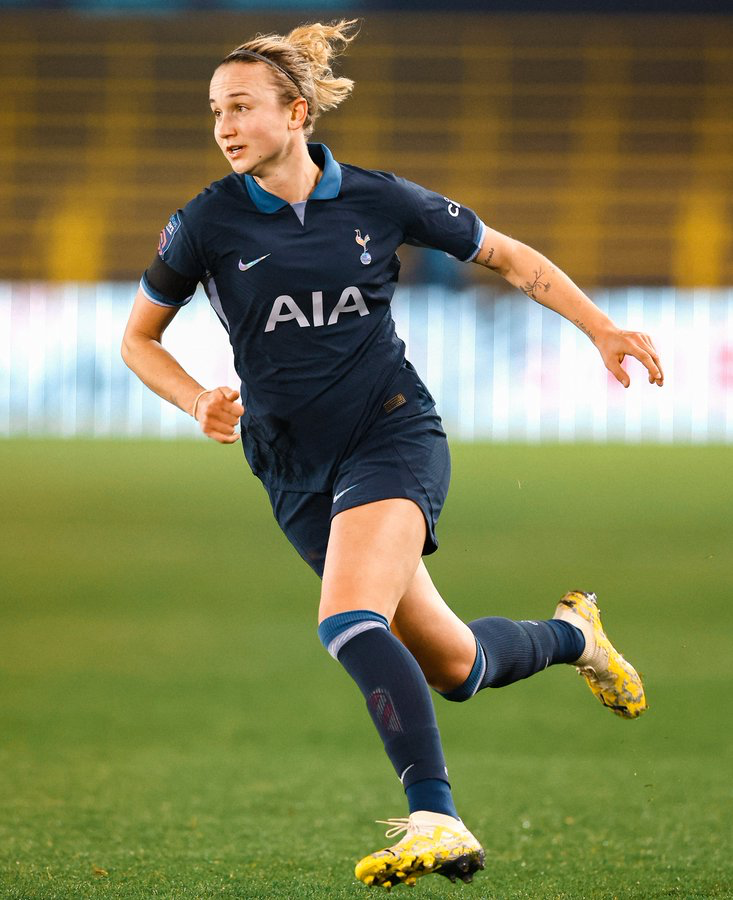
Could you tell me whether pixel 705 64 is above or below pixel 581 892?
above

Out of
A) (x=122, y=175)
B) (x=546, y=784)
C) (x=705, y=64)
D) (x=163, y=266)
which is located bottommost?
(x=546, y=784)

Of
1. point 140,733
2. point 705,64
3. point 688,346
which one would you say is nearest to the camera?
point 140,733

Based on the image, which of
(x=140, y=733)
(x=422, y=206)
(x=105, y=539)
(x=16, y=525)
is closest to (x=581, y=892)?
(x=422, y=206)

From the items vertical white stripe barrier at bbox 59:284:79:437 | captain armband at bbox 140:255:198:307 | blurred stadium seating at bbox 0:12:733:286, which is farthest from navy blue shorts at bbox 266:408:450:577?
blurred stadium seating at bbox 0:12:733:286

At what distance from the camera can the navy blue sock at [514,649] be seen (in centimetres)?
382

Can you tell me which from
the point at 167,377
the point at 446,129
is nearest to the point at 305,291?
the point at 167,377

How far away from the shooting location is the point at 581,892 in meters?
3.62

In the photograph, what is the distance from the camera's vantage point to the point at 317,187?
11.5 ft

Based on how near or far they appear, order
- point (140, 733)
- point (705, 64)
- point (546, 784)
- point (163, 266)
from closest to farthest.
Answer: point (163, 266) → point (546, 784) → point (140, 733) → point (705, 64)

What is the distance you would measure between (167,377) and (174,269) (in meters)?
0.27

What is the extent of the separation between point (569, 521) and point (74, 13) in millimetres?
13211

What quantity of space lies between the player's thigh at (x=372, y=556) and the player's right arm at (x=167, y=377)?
0.35 meters

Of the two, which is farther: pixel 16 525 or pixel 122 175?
pixel 122 175

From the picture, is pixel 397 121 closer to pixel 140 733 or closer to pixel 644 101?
pixel 644 101
